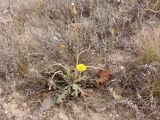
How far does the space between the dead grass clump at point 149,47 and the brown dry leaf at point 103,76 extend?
0.32 meters

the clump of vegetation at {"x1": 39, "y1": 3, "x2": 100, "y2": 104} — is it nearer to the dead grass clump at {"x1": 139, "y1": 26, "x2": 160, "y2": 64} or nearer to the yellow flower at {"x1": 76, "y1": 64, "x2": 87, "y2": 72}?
the yellow flower at {"x1": 76, "y1": 64, "x2": 87, "y2": 72}

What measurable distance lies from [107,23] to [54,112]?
3.55 ft

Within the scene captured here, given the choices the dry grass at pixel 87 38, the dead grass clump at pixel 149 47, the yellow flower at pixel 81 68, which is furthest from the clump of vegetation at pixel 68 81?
the dead grass clump at pixel 149 47

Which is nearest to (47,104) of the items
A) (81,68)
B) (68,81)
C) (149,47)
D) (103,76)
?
(68,81)

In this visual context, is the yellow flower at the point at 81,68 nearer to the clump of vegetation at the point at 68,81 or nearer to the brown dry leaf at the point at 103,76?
the clump of vegetation at the point at 68,81

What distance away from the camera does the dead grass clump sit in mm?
2826

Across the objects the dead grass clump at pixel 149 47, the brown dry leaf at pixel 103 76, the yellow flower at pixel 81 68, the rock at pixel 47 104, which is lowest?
the rock at pixel 47 104

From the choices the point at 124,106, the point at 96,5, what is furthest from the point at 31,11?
the point at 124,106

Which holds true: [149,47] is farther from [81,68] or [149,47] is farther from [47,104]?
[47,104]

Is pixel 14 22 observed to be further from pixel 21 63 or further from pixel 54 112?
pixel 54 112

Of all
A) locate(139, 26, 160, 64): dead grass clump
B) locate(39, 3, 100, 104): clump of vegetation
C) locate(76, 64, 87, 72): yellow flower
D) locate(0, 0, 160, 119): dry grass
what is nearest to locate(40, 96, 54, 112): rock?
locate(39, 3, 100, 104): clump of vegetation

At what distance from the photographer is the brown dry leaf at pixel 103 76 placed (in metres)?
2.83

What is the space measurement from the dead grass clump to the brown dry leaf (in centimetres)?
32

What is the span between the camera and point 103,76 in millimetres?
2857
